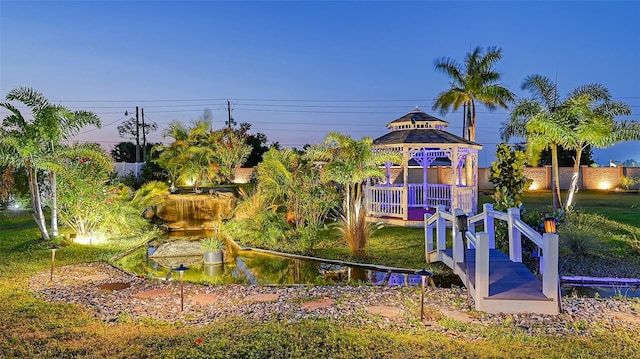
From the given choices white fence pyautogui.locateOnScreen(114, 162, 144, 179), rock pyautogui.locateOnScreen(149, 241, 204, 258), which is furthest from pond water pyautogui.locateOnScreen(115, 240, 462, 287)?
white fence pyautogui.locateOnScreen(114, 162, 144, 179)

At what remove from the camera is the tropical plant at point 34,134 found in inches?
367

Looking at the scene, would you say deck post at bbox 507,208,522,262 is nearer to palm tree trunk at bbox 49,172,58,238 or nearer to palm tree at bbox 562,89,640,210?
palm tree at bbox 562,89,640,210

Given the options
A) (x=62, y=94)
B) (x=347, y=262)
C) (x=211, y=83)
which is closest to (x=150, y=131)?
(x=211, y=83)

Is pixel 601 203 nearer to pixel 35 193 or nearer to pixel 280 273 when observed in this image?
pixel 280 273

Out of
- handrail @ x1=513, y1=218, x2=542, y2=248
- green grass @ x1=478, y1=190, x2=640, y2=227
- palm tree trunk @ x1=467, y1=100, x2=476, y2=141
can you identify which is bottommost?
green grass @ x1=478, y1=190, x2=640, y2=227

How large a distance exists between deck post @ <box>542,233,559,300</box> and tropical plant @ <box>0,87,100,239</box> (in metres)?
9.59

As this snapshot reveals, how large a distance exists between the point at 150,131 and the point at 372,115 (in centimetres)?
2063

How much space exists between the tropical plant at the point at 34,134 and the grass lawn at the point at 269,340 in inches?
205

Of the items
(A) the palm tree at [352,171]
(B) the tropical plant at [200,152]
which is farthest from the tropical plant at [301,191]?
(B) the tropical plant at [200,152]

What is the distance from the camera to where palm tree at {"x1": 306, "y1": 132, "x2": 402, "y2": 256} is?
9.25 metres

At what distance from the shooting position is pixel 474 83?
2012cm

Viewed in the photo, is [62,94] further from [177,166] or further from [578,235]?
[578,235]

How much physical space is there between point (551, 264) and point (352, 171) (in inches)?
211

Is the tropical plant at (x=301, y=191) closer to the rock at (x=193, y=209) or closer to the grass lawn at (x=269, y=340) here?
the rock at (x=193, y=209)
